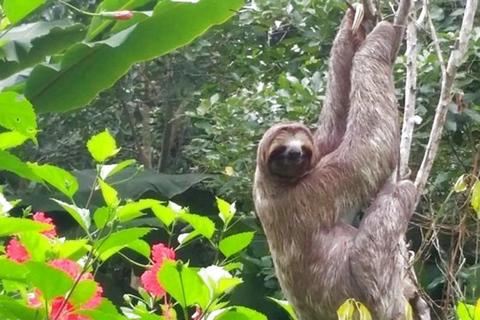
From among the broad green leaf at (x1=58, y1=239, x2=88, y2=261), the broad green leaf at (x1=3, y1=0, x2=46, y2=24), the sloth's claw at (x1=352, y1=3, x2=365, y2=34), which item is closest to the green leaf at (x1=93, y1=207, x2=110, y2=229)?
the broad green leaf at (x1=58, y1=239, x2=88, y2=261)

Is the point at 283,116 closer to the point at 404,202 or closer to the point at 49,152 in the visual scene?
the point at 404,202

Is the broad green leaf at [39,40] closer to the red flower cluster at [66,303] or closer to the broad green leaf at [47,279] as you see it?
the red flower cluster at [66,303]

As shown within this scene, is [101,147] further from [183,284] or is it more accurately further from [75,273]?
[183,284]

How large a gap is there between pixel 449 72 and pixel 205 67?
5.32 m

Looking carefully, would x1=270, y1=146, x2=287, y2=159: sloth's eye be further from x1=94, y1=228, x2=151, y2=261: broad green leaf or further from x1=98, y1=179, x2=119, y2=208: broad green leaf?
x1=94, y1=228, x2=151, y2=261: broad green leaf

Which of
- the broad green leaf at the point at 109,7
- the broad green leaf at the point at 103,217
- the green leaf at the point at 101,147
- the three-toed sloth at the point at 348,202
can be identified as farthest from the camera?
the broad green leaf at the point at 109,7

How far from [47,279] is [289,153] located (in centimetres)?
200

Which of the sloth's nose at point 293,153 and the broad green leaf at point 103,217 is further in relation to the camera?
the sloth's nose at point 293,153

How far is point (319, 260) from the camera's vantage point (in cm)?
397

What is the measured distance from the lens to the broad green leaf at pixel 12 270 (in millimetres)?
2027

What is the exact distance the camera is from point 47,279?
1965 millimetres

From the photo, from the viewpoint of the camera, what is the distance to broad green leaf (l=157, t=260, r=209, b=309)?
214cm

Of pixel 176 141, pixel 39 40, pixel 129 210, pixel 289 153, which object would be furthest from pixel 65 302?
pixel 176 141

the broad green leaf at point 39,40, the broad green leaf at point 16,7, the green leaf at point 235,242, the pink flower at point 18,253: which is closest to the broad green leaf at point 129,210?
the pink flower at point 18,253
